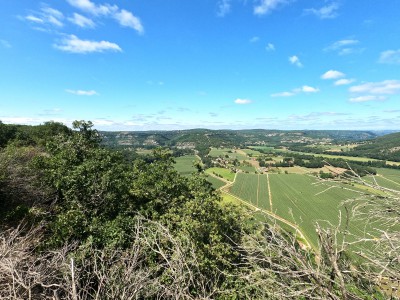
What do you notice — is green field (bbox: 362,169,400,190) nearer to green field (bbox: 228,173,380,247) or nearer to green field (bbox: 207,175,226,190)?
green field (bbox: 228,173,380,247)

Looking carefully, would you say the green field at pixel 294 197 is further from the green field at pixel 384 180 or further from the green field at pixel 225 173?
the green field at pixel 384 180

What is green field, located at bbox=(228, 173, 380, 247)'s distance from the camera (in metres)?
49.5

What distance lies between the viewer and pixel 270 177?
95438 millimetres

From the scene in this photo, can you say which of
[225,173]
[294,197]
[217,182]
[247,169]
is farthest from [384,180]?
[247,169]

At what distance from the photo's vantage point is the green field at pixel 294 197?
4947 centimetres

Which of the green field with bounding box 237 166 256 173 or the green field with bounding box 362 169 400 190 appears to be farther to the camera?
the green field with bounding box 237 166 256 173

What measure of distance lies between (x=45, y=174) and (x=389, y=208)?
57.8ft

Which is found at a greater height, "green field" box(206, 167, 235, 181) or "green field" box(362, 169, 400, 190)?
"green field" box(362, 169, 400, 190)

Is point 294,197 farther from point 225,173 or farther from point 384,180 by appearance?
point 225,173

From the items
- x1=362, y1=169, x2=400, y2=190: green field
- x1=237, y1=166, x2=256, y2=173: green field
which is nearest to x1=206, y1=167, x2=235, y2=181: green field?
x1=237, y1=166, x2=256, y2=173: green field

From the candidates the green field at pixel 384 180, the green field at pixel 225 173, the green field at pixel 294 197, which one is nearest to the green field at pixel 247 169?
the green field at pixel 225 173

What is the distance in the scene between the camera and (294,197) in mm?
65250

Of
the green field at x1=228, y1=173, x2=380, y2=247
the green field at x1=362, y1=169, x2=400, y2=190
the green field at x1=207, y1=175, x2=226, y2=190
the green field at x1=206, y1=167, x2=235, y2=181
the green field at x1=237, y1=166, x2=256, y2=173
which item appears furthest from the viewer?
the green field at x1=237, y1=166, x2=256, y2=173

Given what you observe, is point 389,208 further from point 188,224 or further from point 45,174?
point 45,174
